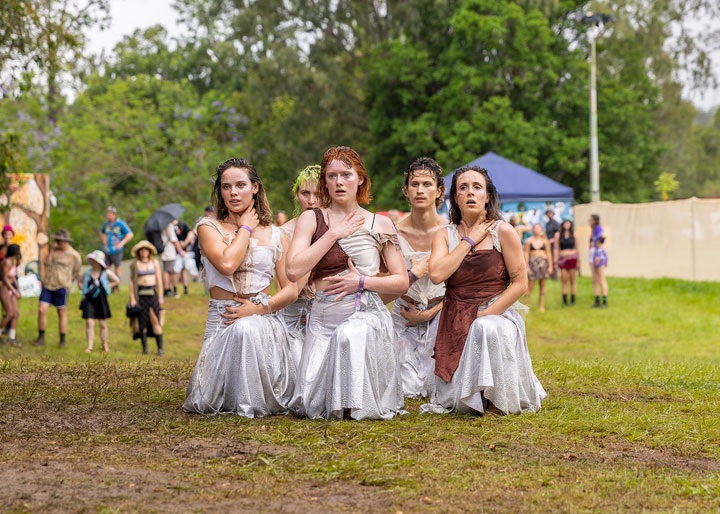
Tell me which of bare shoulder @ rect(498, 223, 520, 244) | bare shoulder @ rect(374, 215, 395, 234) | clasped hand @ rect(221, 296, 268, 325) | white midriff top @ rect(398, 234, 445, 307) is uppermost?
bare shoulder @ rect(374, 215, 395, 234)

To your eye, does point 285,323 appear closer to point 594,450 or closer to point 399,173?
point 594,450

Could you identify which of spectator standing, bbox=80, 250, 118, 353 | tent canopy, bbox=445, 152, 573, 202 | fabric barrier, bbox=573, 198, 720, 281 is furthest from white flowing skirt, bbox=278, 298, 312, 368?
fabric barrier, bbox=573, 198, 720, 281

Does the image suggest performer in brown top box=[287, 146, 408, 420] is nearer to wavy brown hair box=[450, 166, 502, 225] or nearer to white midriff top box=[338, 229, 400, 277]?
white midriff top box=[338, 229, 400, 277]

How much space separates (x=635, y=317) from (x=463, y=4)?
2064cm

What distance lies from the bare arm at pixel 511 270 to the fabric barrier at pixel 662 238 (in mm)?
18260

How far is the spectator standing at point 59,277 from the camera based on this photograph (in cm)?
1478

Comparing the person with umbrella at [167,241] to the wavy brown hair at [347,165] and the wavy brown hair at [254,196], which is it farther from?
the wavy brown hair at [347,165]

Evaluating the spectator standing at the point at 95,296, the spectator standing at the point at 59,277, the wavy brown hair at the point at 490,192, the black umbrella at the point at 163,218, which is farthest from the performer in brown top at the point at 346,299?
the black umbrella at the point at 163,218

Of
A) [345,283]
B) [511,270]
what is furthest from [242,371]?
[511,270]

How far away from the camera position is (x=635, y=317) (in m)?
18.6

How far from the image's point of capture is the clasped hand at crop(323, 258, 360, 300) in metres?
6.68

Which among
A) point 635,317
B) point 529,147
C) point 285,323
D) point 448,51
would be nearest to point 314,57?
point 448,51

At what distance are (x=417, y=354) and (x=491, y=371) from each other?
1346 mm

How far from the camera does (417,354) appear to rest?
7918mm
